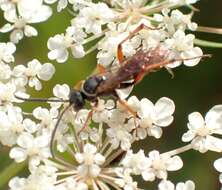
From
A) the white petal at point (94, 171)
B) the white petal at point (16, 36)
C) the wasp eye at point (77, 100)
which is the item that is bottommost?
the white petal at point (94, 171)

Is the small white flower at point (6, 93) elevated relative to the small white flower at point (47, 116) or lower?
elevated

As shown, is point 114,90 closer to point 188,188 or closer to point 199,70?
point 188,188

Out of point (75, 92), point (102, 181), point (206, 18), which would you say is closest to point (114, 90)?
point (75, 92)

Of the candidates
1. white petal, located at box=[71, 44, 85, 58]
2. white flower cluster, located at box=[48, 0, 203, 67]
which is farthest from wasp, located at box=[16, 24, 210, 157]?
white petal, located at box=[71, 44, 85, 58]

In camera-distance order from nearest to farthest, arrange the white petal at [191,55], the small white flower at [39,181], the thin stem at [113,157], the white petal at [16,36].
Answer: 1. the small white flower at [39,181]
2. the thin stem at [113,157]
3. the white petal at [191,55]
4. the white petal at [16,36]

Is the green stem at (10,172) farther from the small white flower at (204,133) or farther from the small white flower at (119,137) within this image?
the small white flower at (204,133)

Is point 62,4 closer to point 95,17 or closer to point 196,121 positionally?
point 95,17

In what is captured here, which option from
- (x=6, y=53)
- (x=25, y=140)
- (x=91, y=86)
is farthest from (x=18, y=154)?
(x=6, y=53)

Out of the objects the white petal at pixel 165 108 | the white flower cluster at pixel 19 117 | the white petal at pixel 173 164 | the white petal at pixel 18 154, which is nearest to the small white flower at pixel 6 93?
the white flower cluster at pixel 19 117
